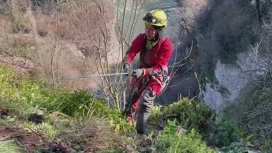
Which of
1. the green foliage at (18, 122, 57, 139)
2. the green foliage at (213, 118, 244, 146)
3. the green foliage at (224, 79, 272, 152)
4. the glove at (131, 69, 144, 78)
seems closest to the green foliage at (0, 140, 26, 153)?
the green foliage at (18, 122, 57, 139)

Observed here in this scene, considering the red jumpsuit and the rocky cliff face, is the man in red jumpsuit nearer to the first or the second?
the red jumpsuit

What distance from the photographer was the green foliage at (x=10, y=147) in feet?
13.6

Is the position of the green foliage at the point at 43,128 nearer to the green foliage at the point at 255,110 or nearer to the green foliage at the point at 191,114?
the green foliage at the point at 191,114

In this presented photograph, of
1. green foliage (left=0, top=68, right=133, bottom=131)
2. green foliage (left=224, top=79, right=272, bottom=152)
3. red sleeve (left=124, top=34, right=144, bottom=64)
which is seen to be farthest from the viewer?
green foliage (left=224, top=79, right=272, bottom=152)

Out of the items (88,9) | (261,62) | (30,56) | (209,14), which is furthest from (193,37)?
(88,9)

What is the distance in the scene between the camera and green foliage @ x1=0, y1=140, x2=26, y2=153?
4.16 metres

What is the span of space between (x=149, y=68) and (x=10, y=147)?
263 cm

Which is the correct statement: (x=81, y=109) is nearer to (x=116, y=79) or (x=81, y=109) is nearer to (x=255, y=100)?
(x=116, y=79)

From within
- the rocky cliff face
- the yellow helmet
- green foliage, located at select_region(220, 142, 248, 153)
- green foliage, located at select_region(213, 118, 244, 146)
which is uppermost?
the yellow helmet

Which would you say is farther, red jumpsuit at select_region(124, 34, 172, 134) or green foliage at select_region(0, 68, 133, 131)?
red jumpsuit at select_region(124, 34, 172, 134)

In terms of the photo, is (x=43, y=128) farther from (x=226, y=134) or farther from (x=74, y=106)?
(x=226, y=134)

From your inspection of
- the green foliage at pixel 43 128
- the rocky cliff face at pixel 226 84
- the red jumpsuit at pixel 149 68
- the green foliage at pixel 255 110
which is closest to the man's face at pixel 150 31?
the red jumpsuit at pixel 149 68

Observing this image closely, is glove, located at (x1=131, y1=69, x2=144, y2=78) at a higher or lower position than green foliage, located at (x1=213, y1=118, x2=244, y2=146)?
higher

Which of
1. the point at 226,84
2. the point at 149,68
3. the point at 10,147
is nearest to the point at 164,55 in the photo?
the point at 149,68
